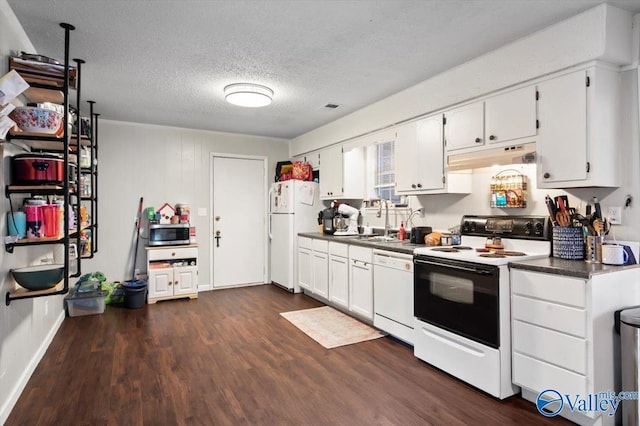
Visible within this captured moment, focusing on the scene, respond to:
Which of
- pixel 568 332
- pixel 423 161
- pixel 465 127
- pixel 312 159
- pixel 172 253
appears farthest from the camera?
pixel 312 159

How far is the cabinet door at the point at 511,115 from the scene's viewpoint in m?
2.60

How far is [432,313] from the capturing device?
2.86 meters

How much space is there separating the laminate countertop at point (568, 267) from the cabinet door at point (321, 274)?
2.54 m

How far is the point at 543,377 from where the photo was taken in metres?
2.21

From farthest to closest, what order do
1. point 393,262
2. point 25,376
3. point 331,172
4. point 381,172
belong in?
point 331,172, point 381,172, point 393,262, point 25,376

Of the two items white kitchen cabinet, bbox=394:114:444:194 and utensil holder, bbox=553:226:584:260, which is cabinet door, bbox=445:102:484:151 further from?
utensil holder, bbox=553:226:584:260

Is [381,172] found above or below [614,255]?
above

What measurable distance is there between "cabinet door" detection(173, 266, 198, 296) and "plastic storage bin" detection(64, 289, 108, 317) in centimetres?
86

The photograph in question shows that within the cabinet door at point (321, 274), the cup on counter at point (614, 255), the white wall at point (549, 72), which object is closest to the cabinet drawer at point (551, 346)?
the cup on counter at point (614, 255)

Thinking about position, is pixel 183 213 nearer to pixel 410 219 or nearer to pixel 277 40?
pixel 410 219

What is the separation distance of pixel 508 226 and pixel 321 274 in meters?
2.45

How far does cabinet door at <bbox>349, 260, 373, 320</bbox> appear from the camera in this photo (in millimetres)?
3740

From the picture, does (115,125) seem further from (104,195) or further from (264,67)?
(264,67)

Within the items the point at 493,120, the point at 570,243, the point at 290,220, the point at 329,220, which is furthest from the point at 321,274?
the point at 570,243
